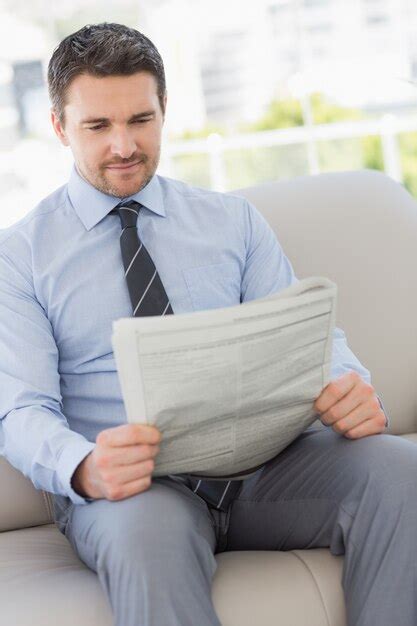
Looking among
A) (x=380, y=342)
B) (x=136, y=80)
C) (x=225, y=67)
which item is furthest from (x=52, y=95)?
(x=225, y=67)

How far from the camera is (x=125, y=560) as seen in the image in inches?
51.6

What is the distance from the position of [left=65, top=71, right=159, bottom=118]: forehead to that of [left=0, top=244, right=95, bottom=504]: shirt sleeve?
297 mm

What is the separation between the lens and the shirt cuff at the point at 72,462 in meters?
1.45

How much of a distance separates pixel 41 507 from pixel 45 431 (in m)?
0.37

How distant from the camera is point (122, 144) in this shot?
1743mm

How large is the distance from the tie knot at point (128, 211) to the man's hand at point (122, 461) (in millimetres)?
524

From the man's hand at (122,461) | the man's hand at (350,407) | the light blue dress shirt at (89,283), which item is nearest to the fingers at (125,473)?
the man's hand at (122,461)

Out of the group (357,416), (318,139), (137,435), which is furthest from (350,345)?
(318,139)

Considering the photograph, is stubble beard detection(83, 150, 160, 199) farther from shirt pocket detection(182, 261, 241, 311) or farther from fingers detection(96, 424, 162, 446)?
fingers detection(96, 424, 162, 446)

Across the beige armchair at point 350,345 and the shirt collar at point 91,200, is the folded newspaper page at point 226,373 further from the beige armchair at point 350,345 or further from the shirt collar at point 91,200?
the shirt collar at point 91,200

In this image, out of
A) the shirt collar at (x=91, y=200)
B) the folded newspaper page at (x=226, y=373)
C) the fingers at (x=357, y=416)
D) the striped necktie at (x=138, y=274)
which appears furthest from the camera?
the shirt collar at (x=91, y=200)

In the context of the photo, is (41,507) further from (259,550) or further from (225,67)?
(225,67)

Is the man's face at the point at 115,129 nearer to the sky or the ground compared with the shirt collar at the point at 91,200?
nearer to the sky

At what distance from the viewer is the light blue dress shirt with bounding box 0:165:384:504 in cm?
164
